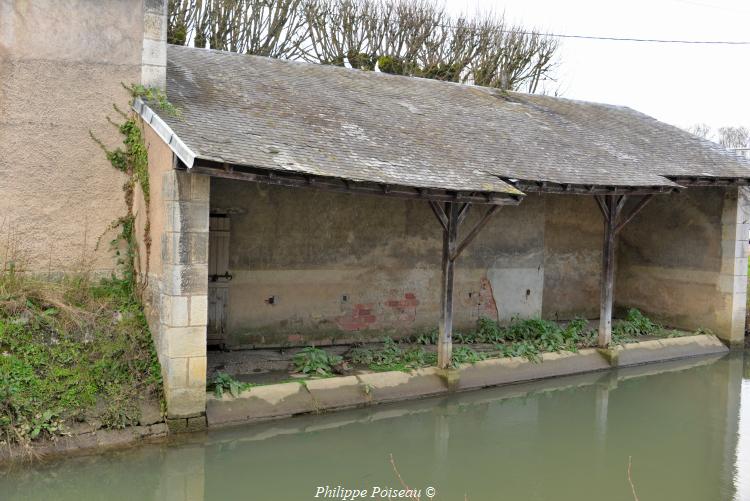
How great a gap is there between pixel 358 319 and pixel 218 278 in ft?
7.29

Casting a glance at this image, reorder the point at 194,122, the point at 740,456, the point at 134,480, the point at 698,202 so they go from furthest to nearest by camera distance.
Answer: the point at 698,202 < the point at 194,122 < the point at 740,456 < the point at 134,480

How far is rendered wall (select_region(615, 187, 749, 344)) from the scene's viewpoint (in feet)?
36.8

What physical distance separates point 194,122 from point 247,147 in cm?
77

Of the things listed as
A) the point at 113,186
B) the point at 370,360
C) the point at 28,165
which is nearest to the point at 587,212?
the point at 370,360

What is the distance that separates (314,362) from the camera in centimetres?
798

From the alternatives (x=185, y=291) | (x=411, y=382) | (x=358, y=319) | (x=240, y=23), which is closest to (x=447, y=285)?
(x=411, y=382)

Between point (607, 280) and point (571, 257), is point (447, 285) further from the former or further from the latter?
point (571, 257)

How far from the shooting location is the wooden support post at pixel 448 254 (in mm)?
8000

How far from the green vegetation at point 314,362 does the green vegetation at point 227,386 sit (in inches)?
39.5

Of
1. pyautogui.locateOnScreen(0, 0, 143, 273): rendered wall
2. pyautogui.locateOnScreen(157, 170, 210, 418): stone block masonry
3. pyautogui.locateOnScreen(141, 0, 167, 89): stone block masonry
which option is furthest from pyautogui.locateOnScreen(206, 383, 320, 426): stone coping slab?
pyautogui.locateOnScreen(141, 0, 167, 89): stone block masonry

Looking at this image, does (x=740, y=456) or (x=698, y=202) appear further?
(x=698, y=202)

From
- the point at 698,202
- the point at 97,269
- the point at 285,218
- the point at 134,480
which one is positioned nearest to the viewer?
the point at 134,480

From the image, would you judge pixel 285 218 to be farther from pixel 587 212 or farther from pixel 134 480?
pixel 587 212

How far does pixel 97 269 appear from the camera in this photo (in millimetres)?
7605
